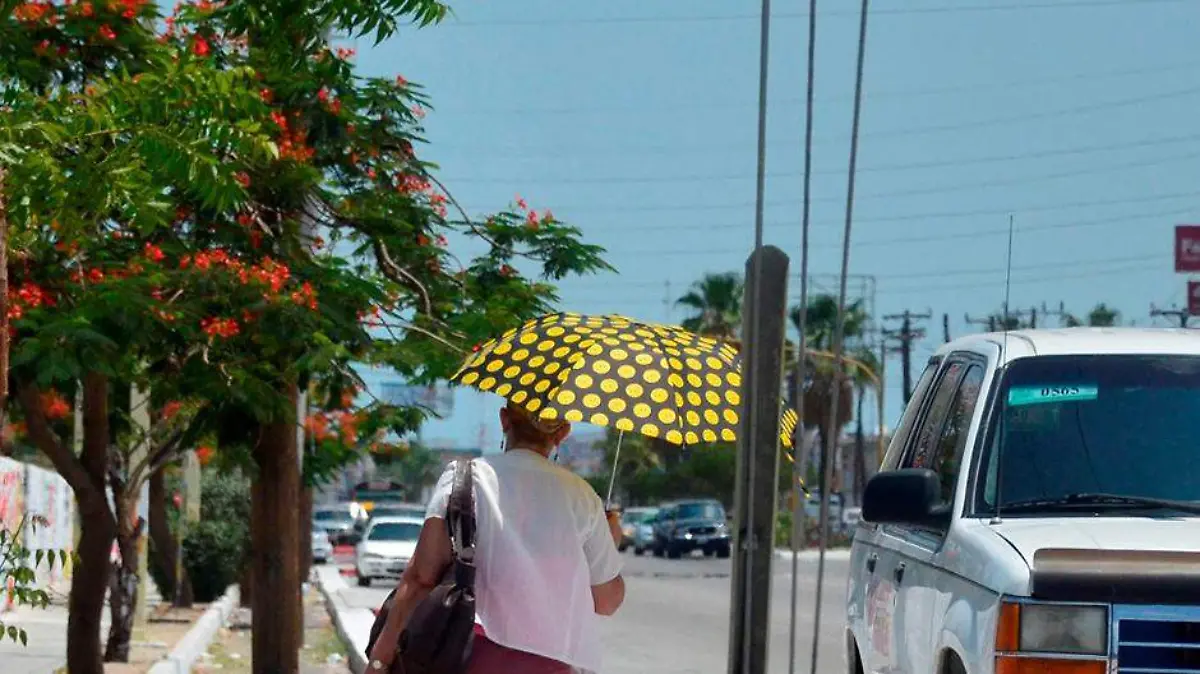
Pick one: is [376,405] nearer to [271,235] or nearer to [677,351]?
[271,235]

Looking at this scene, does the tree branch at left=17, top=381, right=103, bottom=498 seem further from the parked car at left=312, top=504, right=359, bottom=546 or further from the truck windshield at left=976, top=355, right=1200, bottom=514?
the parked car at left=312, top=504, right=359, bottom=546

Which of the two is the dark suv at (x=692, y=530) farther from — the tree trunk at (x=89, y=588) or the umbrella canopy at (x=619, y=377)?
the umbrella canopy at (x=619, y=377)

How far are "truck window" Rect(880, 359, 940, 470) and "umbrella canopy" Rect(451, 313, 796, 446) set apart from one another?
4.24 feet

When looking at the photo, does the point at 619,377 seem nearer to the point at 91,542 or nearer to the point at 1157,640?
the point at 1157,640

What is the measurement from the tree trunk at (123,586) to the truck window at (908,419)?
13426mm

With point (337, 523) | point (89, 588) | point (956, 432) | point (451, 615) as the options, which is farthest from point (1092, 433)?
point (337, 523)

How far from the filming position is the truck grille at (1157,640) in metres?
4.77

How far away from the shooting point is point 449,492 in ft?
17.3

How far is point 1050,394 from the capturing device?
602 cm

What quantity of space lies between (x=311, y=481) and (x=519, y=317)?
28.9 ft

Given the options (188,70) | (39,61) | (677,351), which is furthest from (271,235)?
(677,351)

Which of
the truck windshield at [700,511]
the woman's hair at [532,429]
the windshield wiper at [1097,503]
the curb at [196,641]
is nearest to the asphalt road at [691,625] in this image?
the curb at [196,641]

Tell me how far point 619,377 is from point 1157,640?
5.73ft

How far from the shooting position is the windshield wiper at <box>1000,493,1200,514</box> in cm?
557
